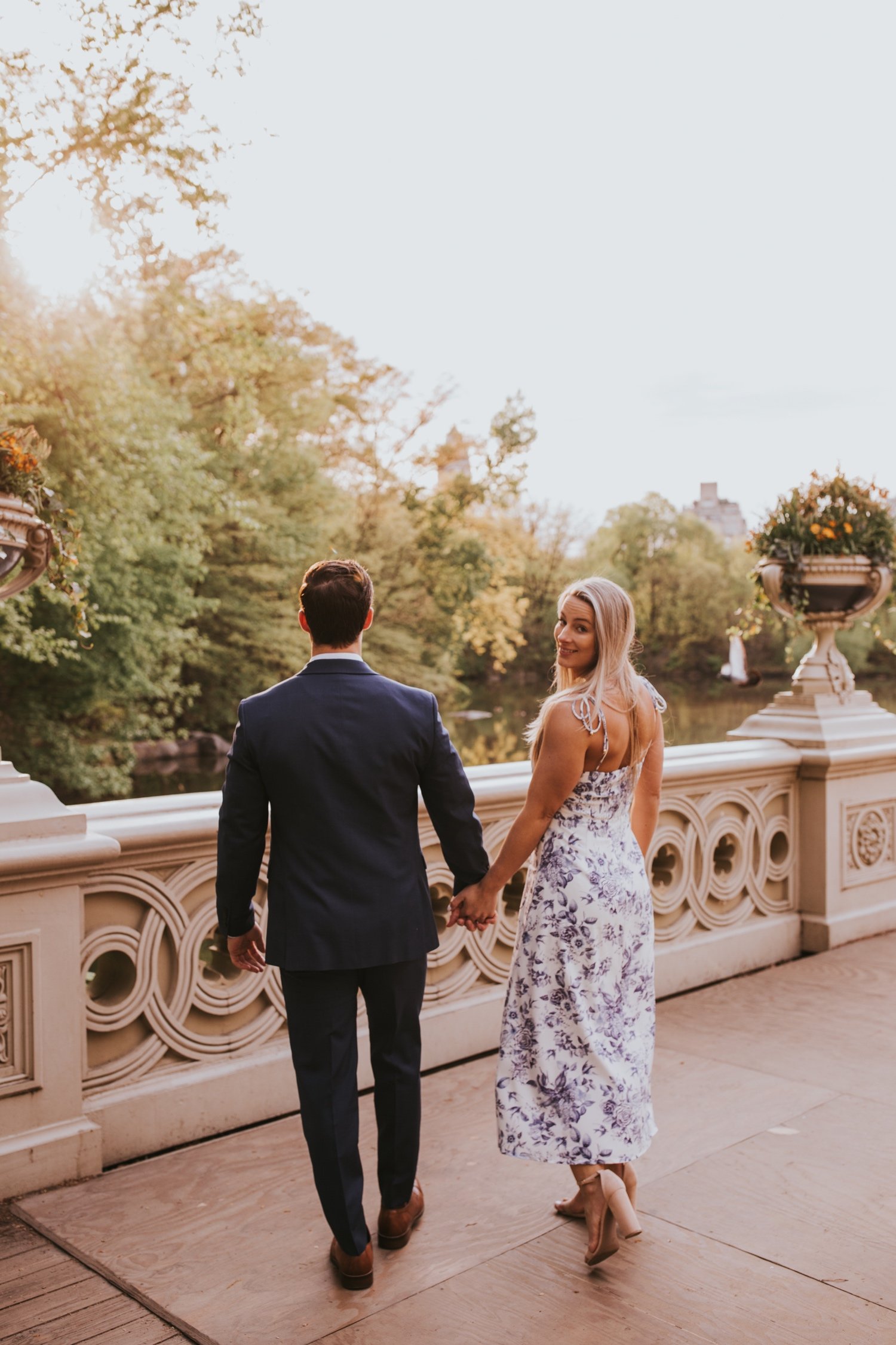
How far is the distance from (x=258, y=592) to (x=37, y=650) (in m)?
7.60

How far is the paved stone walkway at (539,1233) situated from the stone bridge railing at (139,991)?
0.37ft

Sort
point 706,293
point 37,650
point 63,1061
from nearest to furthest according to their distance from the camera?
1. point 63,1061
2. point 37,650
3. point 706,293

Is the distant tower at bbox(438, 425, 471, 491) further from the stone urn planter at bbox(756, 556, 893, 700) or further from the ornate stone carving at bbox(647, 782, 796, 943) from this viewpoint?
the ornate stone carving at bbox(647, 782, 796, 943)

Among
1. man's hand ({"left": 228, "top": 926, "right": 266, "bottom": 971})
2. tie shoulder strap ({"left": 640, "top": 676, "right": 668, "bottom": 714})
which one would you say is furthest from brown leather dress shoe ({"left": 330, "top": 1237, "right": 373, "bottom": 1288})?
tie shoulder strap ({"left": 640, "top": 676, "right": 668, "bottom": 714})

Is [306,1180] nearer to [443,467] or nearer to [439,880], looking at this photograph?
[439,880]

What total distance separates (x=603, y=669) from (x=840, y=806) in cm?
355

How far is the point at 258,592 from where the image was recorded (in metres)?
22.8

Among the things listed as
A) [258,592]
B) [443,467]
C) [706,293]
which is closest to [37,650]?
[258,592]

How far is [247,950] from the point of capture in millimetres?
2729

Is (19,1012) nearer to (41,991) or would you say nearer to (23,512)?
(41,991)

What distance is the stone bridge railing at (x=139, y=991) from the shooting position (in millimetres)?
3186

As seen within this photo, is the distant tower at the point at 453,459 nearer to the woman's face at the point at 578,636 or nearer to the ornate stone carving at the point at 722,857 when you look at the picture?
the ornate stone carving at the point at 722,857

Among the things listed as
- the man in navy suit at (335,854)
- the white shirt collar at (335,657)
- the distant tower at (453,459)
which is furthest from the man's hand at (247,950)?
the distant tower at (453,459)

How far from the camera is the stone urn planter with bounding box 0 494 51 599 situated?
3299 millimetres
